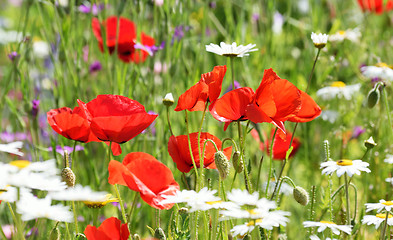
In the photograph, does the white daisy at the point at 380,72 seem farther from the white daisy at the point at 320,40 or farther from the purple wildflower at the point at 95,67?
the purple wildflower at the point at 95,67

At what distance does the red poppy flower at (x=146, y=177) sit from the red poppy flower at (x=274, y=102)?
0.14 m

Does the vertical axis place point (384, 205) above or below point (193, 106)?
below

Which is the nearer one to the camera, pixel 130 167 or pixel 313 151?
pixel 130 167

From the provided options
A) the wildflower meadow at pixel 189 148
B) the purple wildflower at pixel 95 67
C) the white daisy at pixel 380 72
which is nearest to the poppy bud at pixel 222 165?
the wildflower meadow at pixel 189 148

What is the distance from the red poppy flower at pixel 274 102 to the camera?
2.41 ft

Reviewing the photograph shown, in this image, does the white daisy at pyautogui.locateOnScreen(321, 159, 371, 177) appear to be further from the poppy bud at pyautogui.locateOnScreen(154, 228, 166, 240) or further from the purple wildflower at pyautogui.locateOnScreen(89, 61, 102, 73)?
the purple wildflower at pyautogui.locateOnScreen(89, 61, 102, 73)

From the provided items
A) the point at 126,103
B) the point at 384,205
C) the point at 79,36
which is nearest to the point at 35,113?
the point at 79,36

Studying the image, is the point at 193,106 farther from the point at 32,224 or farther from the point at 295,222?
the point at 295,222

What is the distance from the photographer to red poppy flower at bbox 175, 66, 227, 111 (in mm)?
746

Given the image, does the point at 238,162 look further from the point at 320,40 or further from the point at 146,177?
the point at 320,40

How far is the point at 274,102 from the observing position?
74cm

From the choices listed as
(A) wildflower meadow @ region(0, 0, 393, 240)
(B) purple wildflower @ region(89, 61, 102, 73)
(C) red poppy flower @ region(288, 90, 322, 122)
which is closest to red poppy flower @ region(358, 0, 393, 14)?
(A) wildflower meadow @ region(0, 0, 393, 240)

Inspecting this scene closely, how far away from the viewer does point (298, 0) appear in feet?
9.07

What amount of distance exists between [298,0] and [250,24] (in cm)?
103
